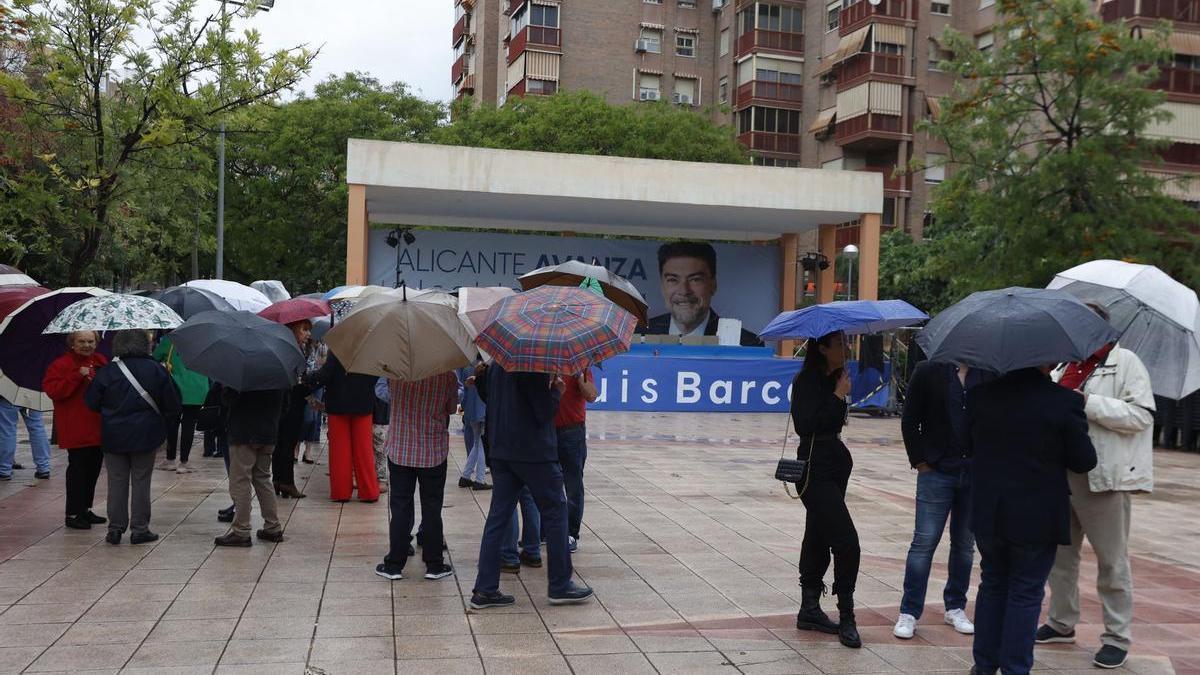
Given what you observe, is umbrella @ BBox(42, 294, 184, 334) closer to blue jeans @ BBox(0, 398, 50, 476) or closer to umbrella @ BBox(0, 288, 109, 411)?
umbrella @ BBox(0, 288, 109, 411)

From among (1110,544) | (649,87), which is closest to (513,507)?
(1110,544)

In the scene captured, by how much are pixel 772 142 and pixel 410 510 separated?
157ft

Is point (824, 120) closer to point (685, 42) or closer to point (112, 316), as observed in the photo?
point (685, 42)

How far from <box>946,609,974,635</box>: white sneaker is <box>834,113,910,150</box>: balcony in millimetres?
42644

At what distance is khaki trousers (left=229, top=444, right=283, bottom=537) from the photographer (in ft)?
26.3

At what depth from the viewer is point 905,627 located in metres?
6.13

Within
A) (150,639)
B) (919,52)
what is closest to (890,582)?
(150,639)

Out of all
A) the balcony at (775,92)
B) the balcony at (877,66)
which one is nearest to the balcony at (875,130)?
the balcony at (877,66)

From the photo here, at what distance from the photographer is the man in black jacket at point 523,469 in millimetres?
6422

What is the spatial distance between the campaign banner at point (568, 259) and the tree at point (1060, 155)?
316 inches

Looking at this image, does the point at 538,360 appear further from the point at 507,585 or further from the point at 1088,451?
the point at 1088,451

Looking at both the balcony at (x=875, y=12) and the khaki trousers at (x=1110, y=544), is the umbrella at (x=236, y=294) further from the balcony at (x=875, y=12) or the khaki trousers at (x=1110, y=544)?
the balcony at (x=875, y=12)

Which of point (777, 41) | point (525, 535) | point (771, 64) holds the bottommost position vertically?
point (525, 535)

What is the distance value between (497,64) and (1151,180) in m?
43.8
